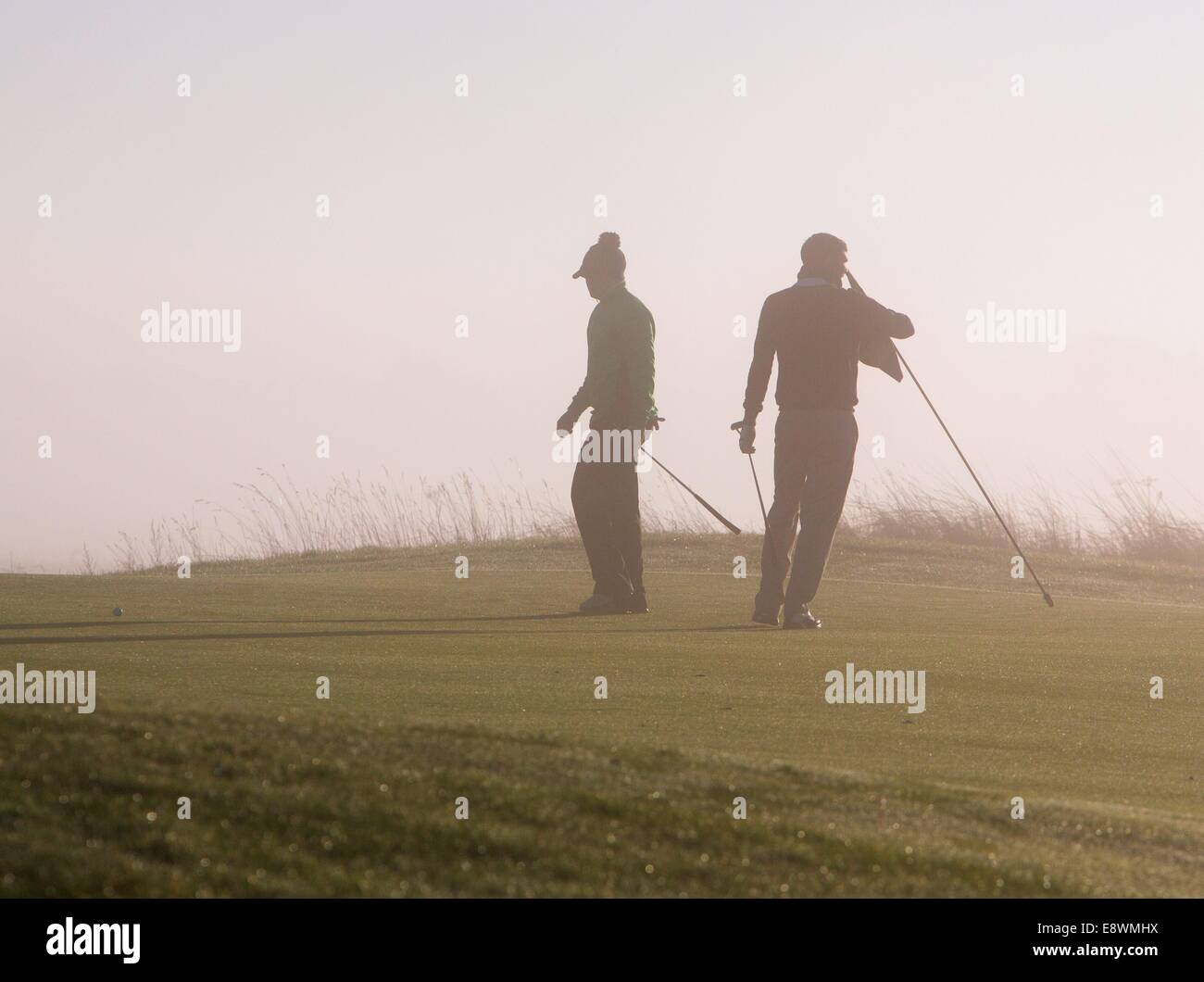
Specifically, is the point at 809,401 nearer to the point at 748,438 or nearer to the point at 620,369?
the point at 748,438

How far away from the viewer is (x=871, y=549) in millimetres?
19250

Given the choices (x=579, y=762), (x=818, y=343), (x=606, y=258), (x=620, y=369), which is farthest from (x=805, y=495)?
(x=579, y=762)

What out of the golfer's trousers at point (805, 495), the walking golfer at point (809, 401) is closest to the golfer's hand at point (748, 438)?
the walking golfer at point (809, 401)

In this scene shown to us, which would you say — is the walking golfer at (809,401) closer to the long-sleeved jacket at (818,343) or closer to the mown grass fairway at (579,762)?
the long-sleeved jacket at (818,343)

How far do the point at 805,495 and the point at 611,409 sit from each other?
133 cm

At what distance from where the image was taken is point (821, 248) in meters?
10.9

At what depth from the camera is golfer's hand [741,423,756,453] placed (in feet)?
35.6

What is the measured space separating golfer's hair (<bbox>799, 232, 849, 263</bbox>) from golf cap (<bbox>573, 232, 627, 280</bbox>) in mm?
1191

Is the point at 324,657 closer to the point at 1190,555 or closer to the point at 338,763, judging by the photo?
the point at 338,763

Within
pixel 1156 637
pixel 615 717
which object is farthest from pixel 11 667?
pixel 1156 637

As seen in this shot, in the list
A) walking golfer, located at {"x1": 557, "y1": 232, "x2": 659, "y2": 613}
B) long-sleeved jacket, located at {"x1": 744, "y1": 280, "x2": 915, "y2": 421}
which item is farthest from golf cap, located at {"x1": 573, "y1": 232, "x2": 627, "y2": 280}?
long-sleeved jacket, located at {"x1": 744, "y1": 280, "x2": 915, "y2": 421}

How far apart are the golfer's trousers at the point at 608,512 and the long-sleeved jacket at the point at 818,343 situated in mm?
902
